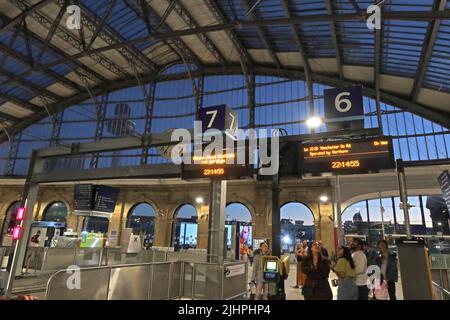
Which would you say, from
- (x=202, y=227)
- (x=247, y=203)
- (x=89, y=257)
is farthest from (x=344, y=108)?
(x=202, y=227)

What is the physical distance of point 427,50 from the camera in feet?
44.7

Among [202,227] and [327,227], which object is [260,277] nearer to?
[327,227]

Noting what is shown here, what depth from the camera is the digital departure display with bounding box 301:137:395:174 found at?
6828 mm

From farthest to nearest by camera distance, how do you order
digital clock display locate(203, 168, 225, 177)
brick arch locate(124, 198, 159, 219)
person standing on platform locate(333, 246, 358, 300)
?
brick arch locate(124, 198, 159, 219) < digital clock display locate(203, 168, 225, 177) < person standing on platform locate(333, 246, 358, 300)

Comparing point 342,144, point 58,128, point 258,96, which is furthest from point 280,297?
point 58,128

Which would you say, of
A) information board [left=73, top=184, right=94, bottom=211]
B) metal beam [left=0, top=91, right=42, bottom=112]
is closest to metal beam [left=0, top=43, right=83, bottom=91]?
metal beam [left=0, top=91, right=42, bottom=112]

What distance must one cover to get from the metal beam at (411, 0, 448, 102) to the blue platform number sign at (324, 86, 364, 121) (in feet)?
16.5

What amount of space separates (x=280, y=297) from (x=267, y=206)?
47.7 feet

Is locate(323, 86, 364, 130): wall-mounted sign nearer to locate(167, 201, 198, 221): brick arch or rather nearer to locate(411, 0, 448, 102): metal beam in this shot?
locate(411, 0, 448, 102): metal beam

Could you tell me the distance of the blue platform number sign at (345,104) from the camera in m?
8.27

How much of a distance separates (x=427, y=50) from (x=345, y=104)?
328 inches

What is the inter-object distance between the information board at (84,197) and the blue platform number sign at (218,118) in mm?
13310

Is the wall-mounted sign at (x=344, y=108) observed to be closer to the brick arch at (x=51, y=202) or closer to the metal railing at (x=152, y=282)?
the metal railing at (x=152, y=282)
